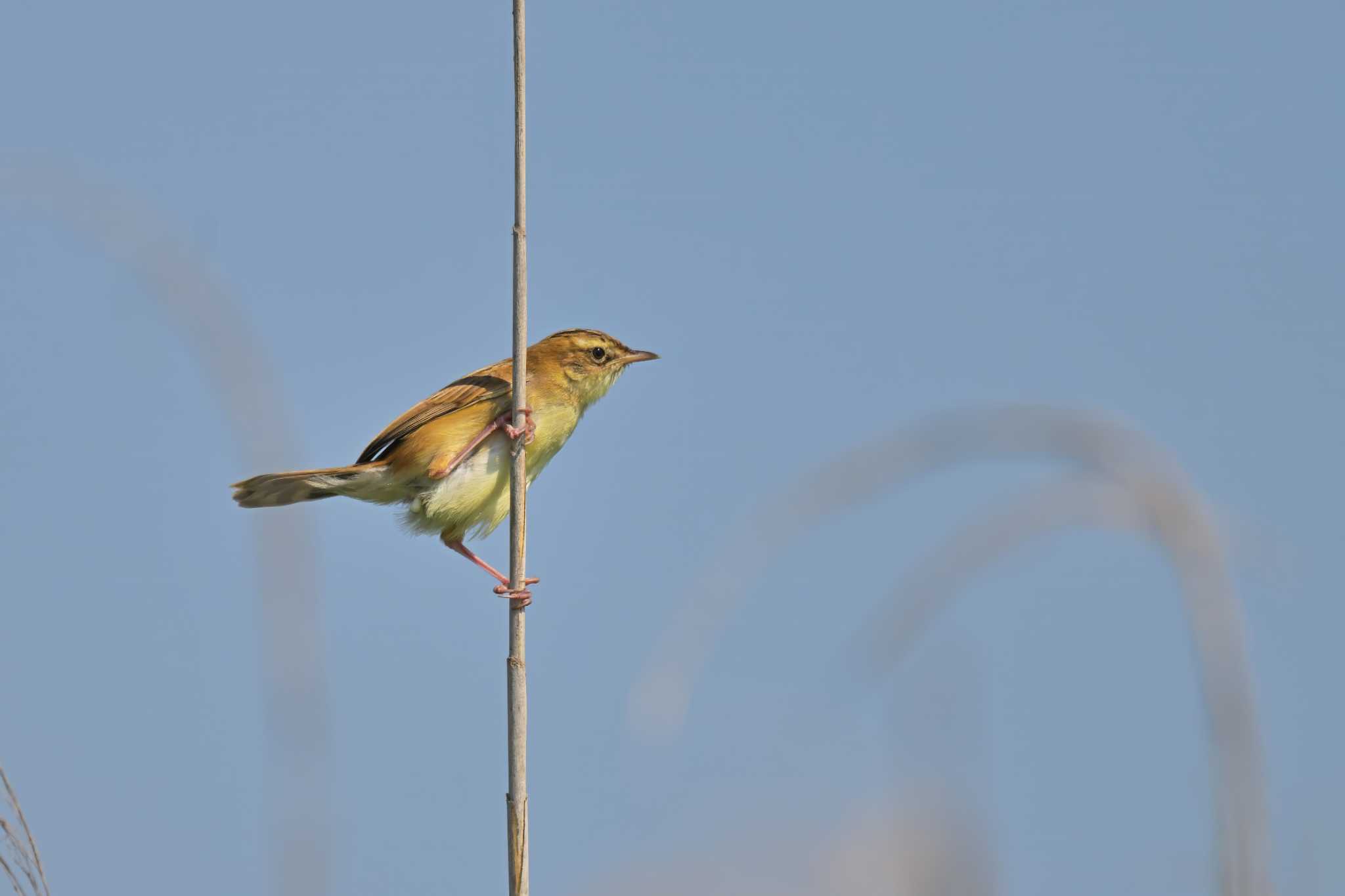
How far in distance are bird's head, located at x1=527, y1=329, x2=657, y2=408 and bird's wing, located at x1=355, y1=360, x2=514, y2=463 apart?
22 centimetres

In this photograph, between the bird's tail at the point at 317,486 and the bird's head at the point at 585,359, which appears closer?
the bird's tail at the point at 317,486

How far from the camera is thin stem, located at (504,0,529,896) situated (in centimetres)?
298

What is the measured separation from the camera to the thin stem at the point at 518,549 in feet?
9.79

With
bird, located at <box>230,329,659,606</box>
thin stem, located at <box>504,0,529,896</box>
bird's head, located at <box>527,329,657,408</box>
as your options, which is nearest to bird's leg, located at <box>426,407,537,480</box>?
bird, located at <box>230,329,659,606</box>

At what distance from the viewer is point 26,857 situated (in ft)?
7.52

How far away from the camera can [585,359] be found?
6242 mm

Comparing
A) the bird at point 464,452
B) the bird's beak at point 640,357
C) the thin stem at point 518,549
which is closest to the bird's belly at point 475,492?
the bird at point 464,452

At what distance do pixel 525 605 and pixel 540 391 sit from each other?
263 cm

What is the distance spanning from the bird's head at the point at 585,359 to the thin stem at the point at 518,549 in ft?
7.28

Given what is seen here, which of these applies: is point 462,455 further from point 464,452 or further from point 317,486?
point 317,486

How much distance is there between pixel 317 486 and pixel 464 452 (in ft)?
2.26

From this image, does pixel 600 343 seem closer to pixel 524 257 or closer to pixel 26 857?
pixel 524 257

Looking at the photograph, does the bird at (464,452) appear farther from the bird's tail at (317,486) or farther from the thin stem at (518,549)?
the thin stem at (518,549)

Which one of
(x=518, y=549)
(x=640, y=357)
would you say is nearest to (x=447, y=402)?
(x=640, y=357)
